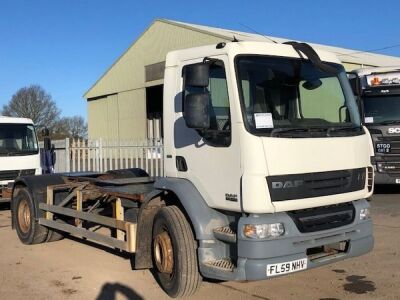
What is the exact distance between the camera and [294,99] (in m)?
5.84

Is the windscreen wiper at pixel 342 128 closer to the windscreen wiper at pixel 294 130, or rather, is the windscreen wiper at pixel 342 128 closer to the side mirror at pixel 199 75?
the windscreen wiper at pixel 294 130

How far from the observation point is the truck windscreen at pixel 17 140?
13.2m

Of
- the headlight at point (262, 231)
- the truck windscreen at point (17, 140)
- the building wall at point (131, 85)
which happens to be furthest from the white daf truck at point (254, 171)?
the building wall at point (131, 85)

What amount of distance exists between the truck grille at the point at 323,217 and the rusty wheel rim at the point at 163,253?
4.74 ft

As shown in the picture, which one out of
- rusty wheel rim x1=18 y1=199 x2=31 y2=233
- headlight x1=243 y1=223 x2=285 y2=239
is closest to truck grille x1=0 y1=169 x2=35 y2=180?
rusty wheel rim x1=18 y1=199 x2=31 y2=233

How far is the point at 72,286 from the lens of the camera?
6.67 metres

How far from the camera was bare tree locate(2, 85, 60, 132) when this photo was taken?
5988 cm

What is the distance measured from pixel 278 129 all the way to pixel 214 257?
1.48 metres

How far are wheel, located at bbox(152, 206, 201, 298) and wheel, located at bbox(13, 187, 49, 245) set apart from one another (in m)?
3.63

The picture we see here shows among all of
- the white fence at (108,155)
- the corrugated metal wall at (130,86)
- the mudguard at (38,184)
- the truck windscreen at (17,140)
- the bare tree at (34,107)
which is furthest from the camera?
the bare tree at (34,107)

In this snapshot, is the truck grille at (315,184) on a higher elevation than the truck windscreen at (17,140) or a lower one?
lower

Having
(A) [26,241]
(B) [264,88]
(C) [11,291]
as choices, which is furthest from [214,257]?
(A) [26,241]

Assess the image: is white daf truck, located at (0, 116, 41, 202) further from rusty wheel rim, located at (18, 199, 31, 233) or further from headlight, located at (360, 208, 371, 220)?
headlight, located at (360, 208, 371, 220)

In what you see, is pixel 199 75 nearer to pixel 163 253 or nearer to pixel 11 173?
pixel 163 253
